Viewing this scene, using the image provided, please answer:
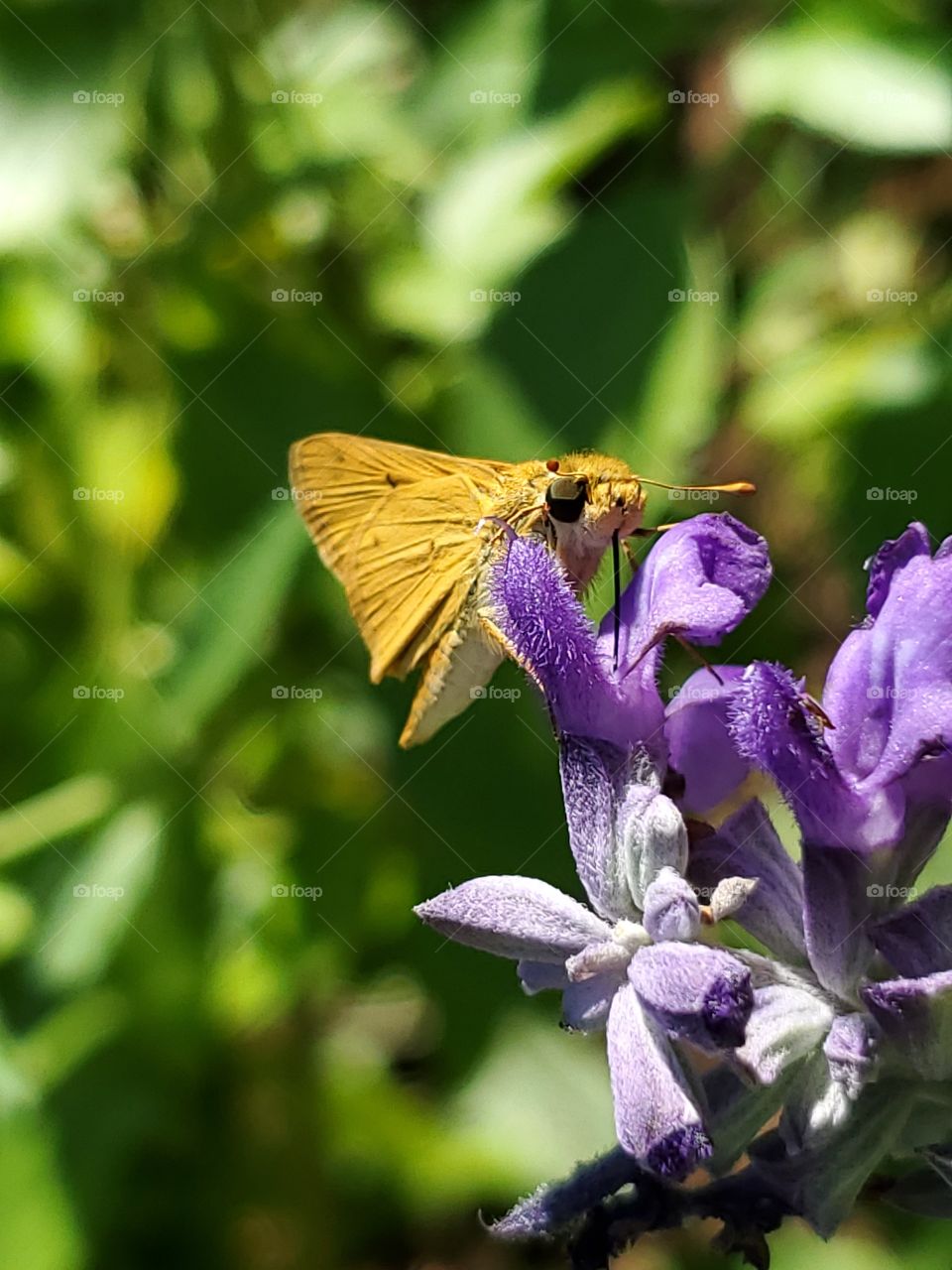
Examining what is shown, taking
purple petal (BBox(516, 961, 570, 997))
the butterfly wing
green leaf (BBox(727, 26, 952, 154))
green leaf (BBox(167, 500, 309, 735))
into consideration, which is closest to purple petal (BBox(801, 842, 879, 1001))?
purple petal (BBox(516, 961, 570, 997))

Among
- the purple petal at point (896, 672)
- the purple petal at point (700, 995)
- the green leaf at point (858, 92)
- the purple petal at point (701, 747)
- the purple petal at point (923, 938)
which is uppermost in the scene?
the green leaf at point (858, 92)

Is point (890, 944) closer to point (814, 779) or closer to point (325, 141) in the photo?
point (814, 779)

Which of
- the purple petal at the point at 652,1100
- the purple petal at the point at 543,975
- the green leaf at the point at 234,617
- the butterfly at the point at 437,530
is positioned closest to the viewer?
the purple petal at the point at 652,1100

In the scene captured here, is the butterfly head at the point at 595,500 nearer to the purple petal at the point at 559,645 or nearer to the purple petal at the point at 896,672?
the purple petal at the point at 559,645

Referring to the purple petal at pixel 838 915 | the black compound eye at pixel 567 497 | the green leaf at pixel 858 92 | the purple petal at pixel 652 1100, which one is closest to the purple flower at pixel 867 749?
the purple petal at pixel 838 915

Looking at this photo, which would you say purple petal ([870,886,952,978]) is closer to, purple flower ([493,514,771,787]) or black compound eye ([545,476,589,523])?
purple flower ([493,514,771,787])

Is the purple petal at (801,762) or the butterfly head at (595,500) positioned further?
the butterfly head at (595,500)

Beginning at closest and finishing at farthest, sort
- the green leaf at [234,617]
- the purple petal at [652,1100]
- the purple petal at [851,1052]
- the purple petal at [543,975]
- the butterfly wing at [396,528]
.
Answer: the purple petal at [652,1100] → the purple petal at [851,1052] → the purple petal at [543,975] → the butterfly wing at [396,528] → the green leaf at [234,617]
